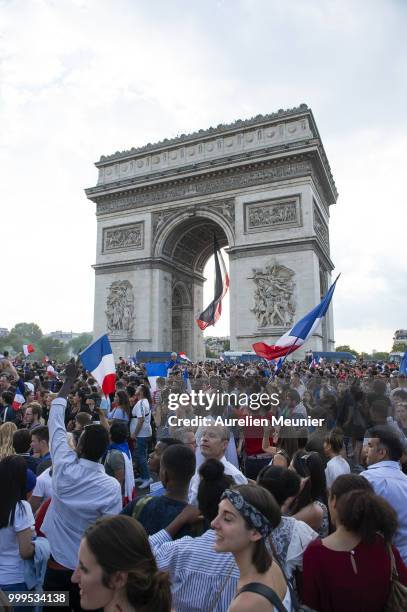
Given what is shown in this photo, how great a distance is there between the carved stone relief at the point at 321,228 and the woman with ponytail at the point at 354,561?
2430 centimetres

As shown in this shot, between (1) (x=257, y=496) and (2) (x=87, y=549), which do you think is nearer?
(2) (x=87, y=549)

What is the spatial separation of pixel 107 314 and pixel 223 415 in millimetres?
22907

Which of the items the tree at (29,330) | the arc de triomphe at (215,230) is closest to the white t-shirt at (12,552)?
the arc de triomphe at (215,230)

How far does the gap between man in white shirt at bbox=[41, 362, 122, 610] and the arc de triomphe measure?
67.3 ft

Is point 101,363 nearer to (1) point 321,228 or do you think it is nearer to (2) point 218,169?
(2) point 218,169

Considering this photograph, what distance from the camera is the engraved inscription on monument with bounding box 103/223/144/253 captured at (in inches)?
1150

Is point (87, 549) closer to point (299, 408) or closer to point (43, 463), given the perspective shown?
point (43, 463)

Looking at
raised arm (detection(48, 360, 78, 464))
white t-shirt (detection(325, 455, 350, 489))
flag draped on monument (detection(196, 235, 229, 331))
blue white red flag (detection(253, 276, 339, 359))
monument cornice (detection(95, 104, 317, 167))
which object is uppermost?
monument cornice (detection(95, 104, 317, 167))

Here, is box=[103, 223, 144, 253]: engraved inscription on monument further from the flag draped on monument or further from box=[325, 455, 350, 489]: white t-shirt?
box=[325, 455, 350, 489]: white t-shirt

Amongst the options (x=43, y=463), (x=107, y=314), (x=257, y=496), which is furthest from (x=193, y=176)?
(x=257, y=496)

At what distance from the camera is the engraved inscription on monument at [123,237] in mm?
29203

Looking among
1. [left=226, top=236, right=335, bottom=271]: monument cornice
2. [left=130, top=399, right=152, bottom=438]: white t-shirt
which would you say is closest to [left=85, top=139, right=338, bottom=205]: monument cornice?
[left=226, top=236, right=335, bottom=271]: monument cornice

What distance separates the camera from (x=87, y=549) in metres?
1.62

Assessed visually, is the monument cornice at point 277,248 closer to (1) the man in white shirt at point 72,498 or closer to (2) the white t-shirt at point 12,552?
(1) the man in white shirt at point 72,498
